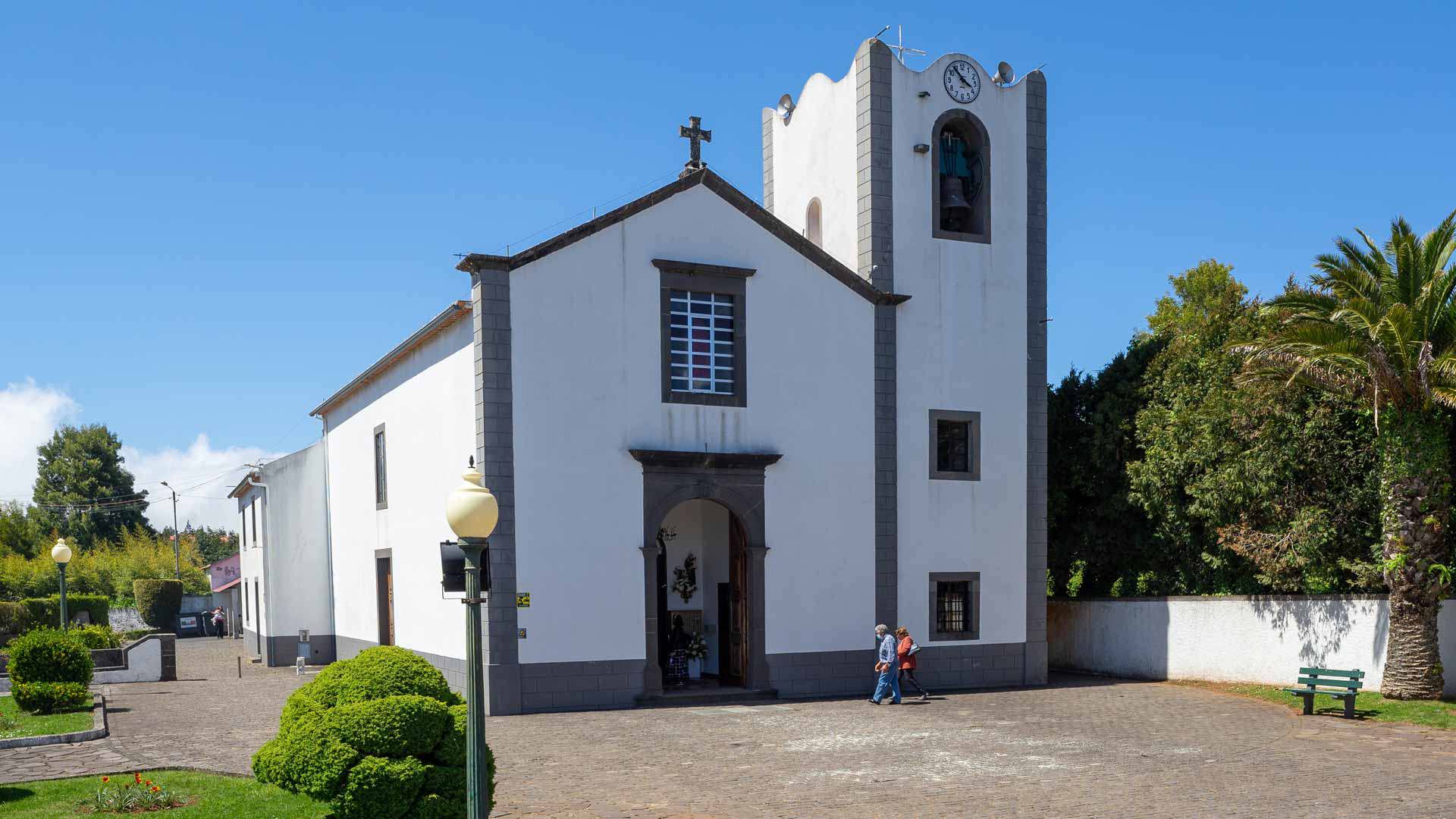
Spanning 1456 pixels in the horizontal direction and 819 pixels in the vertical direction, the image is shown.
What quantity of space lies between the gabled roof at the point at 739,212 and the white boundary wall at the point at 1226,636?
26.3ft

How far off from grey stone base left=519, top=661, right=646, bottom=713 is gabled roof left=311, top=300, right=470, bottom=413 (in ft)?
19.2

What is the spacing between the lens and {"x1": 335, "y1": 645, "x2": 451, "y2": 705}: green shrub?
9352mm

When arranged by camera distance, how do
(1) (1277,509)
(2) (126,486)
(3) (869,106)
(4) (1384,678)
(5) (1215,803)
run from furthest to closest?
(2) (126,486), (3) (869,106), (1) (1277,509), (4) (1384,678), (5) (1215,803)

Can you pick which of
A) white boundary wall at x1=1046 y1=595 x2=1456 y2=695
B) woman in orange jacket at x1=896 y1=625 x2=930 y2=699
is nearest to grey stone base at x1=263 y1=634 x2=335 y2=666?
woman in orange jacket at x1=896 y1=625 x2=930 y2=699

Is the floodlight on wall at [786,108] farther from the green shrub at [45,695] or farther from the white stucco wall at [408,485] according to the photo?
the green shrub at [45,695]

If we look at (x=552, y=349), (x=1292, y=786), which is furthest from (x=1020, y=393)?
(x=1292, y=786)

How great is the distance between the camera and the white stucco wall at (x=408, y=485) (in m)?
20.2

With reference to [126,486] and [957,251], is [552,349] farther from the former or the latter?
[126,486]

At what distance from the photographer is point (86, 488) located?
69.9 metres

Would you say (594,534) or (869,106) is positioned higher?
(869,106)

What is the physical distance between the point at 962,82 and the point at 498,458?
11.2 meters

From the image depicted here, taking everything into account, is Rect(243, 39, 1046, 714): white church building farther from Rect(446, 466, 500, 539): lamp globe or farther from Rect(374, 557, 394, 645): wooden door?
Rect(446, 466, 500, 539): lamp globe

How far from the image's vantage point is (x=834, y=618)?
68.1 ft

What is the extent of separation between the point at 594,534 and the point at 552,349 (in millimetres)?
3039
